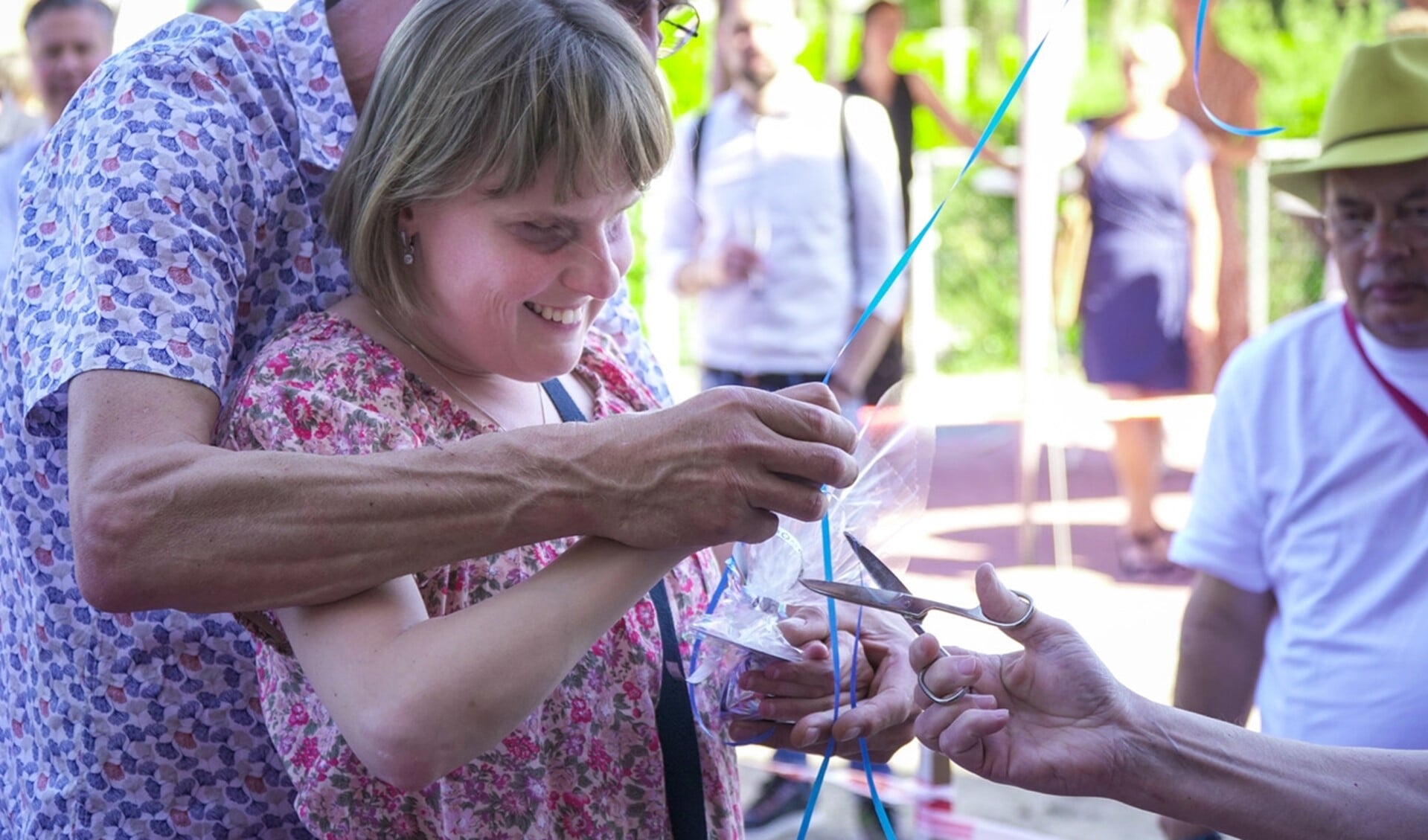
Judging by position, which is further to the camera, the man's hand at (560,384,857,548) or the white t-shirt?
the white t-shirt

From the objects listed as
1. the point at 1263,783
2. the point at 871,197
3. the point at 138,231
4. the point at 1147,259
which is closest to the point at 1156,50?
the point at 1147,259

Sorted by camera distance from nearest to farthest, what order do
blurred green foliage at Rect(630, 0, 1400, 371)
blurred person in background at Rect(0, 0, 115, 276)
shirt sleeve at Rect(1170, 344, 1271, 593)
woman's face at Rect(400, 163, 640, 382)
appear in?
woman's face at Rect(400, 163, 640, 382)
shirt sleeve at Rect(1170, 344, 1271, 593)
blurred person in background at Rect(0, 0, 115, 276)
blurred green foliage at Rect(630, 0, 1400, 371)

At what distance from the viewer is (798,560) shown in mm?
1740

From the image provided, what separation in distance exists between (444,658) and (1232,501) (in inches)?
83.1

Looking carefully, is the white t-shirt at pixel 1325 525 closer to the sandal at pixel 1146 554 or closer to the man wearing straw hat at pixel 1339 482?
the man wearing straw hat at pixel 1339 482

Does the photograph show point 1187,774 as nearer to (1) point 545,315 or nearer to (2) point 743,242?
(1) point 545,315

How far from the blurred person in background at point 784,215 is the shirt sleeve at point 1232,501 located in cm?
230

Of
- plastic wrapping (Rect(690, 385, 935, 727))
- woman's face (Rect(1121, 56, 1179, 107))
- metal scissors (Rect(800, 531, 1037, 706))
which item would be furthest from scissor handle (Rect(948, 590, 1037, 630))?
woman's face (Rect(1121, 56, 1179, 107))

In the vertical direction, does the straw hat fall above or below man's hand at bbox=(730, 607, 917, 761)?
above

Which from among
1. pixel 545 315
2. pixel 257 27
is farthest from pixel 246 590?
pixel 257 27

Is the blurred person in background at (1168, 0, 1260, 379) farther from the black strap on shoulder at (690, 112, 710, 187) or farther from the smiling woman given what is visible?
the smiling woman

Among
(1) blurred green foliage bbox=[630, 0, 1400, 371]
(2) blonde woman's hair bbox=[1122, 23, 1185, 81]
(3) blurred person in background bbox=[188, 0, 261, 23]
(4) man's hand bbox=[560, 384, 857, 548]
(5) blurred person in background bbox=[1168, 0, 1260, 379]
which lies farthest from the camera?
(1) blurred green foliage bbox=[630, 0, 1400, 371]

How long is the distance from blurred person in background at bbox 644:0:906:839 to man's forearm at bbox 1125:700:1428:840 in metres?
3.39

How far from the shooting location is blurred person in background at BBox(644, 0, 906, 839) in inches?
209
